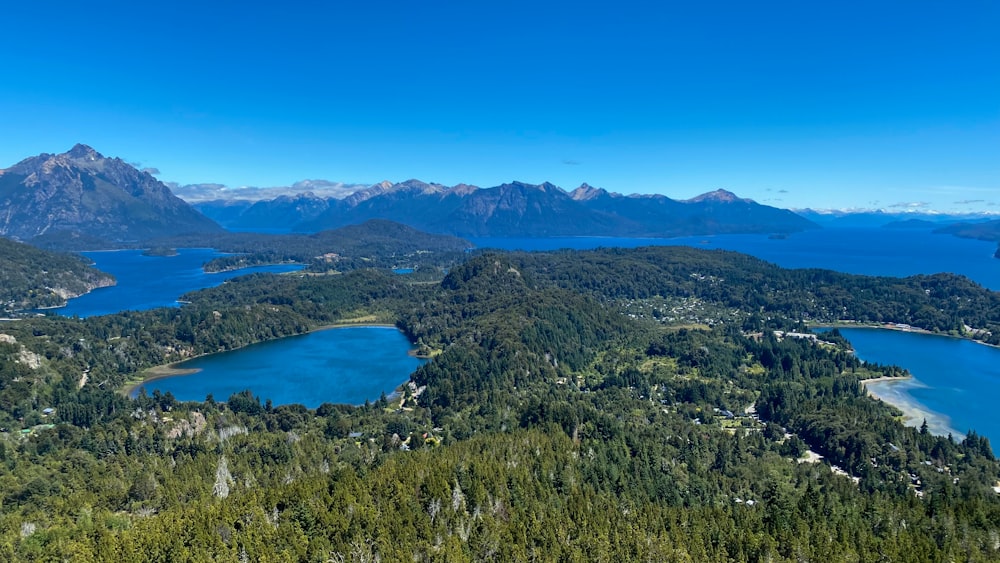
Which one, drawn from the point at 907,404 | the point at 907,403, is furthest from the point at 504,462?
the point at 907,403

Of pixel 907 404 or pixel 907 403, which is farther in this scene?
pixel 907 403

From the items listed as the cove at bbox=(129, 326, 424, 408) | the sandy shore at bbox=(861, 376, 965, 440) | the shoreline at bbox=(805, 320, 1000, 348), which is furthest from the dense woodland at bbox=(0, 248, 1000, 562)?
the shoreline at bbox=(805, 320, 1000, 348)

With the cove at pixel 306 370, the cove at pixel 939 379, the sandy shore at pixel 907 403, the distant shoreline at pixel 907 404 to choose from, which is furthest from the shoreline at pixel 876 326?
the cove at pixel 306 370

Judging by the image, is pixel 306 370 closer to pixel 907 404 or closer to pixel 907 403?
pixel 907 404

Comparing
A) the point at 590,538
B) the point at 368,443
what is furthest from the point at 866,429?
the point at 368,443

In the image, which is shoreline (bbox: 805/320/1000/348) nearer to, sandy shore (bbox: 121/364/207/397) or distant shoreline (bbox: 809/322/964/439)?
distant shoreline (bbox: 809/322/964/439)
